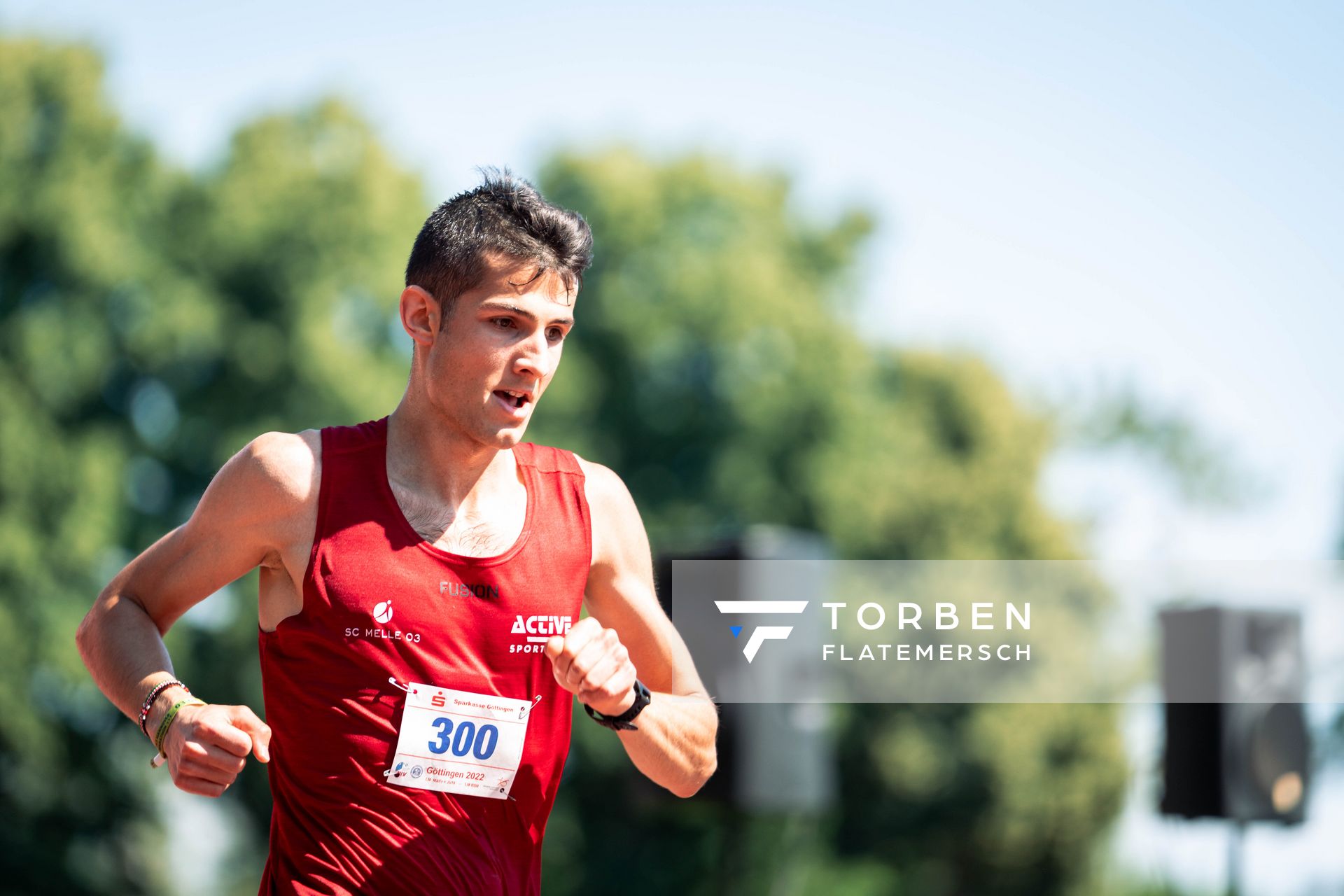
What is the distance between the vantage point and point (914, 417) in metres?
24.8

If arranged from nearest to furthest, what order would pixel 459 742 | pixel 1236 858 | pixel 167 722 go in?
1. pixel 167 722
2. pixel 459 742
3. pixel 1236 858

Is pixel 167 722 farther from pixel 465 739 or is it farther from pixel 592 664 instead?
pixel 592 664

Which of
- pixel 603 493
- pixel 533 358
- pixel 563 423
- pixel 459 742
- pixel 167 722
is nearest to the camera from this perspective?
pixel 167 722

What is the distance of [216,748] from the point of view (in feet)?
7.85

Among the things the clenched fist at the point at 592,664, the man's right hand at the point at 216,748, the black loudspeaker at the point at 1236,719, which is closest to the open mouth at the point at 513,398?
the clenched fist at the point at 592,664

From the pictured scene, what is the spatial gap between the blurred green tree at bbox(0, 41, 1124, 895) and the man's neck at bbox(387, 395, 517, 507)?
14798 mm

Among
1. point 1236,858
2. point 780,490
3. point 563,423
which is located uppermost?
point 563,423

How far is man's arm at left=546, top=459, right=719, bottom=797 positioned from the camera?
2.80 meters

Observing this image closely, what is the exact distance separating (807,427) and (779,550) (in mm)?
11481

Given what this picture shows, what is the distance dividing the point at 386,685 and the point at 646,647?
1.84 ft

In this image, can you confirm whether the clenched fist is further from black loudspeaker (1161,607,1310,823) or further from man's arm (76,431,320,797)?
black loudspeaker (1161,607,1310,823)

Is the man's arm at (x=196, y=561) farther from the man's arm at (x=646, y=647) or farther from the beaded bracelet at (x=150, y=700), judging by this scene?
the man's arm at (x=646, y=647)

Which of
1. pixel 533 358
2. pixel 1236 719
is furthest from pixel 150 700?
pixel 1236 719

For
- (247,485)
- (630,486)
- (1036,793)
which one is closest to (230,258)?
(630,486)
